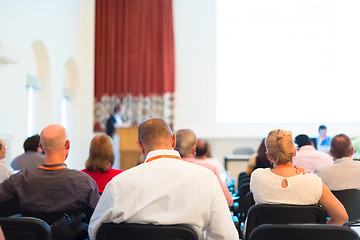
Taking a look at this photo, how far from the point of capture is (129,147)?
8219mm

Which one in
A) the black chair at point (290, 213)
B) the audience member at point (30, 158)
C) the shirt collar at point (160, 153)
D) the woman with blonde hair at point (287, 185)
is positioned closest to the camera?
the shirt collar at point (160, 153)

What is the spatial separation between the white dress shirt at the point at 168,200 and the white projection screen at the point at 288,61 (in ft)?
25.9

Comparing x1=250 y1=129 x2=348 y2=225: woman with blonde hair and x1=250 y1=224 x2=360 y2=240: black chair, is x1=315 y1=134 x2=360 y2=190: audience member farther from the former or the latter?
x1=250 y1=224 x2=360 y2=240: black chair

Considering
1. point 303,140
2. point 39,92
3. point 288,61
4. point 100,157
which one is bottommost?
point 100,157

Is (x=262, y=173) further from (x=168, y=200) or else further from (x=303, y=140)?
(x=303, y=140)

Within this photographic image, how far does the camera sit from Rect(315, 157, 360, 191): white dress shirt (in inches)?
141

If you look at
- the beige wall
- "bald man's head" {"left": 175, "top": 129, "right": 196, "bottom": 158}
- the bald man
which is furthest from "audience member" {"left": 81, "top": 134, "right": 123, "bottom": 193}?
the beige wall

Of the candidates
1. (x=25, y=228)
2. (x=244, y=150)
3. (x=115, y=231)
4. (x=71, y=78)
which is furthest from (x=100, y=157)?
(x=71, y=78)

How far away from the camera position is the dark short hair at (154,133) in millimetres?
2195

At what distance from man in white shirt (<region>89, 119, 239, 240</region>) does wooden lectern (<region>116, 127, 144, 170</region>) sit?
20.0ft

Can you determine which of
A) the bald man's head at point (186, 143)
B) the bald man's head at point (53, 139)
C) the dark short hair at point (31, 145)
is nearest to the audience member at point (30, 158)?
the dark short hair at point (31, 145)

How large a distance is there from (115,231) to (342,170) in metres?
2.30

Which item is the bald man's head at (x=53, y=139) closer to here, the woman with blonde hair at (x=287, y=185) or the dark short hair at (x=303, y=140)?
the woman with blonde hair at (x=287, y=185)

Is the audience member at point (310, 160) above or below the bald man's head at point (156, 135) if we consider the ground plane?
below
